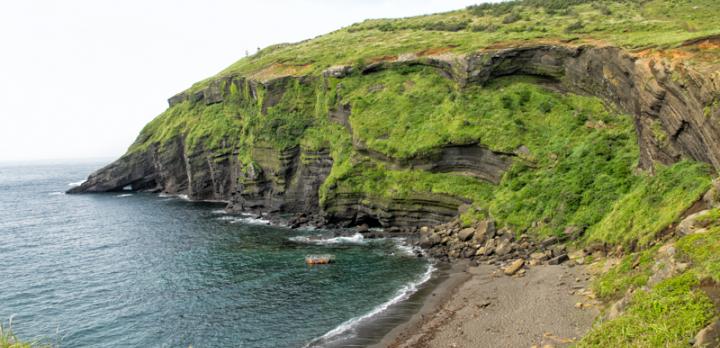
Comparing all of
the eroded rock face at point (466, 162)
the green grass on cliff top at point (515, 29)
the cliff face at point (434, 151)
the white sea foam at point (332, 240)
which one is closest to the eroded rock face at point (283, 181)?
the cliff face at point (434, 151)

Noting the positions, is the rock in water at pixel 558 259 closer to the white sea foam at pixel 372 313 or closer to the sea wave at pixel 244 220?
the white sea foam at pixel 372 313

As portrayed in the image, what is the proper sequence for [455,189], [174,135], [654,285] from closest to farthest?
[654,285] < [455,189] < [174,135]

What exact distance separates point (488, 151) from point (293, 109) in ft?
150

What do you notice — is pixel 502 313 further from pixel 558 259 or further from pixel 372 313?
pixel 558 259

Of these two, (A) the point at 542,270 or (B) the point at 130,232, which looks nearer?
(A) the point at 542,270

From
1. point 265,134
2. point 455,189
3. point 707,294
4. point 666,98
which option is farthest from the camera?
point 265,134

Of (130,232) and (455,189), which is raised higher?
(455,189)

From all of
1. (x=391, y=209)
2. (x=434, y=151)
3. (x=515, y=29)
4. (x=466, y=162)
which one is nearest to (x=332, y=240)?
(x=391, y=209)

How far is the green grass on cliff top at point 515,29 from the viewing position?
222 feet

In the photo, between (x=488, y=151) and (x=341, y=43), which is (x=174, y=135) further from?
(x=488, y=151)

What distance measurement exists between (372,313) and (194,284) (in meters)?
21.1

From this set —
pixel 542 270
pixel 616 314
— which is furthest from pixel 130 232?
pixel 616 314

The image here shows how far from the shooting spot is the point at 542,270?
41.8m

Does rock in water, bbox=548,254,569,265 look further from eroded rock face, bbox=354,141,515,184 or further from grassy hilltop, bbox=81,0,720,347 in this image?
eroded rock face, bbox=354,141,515,184
